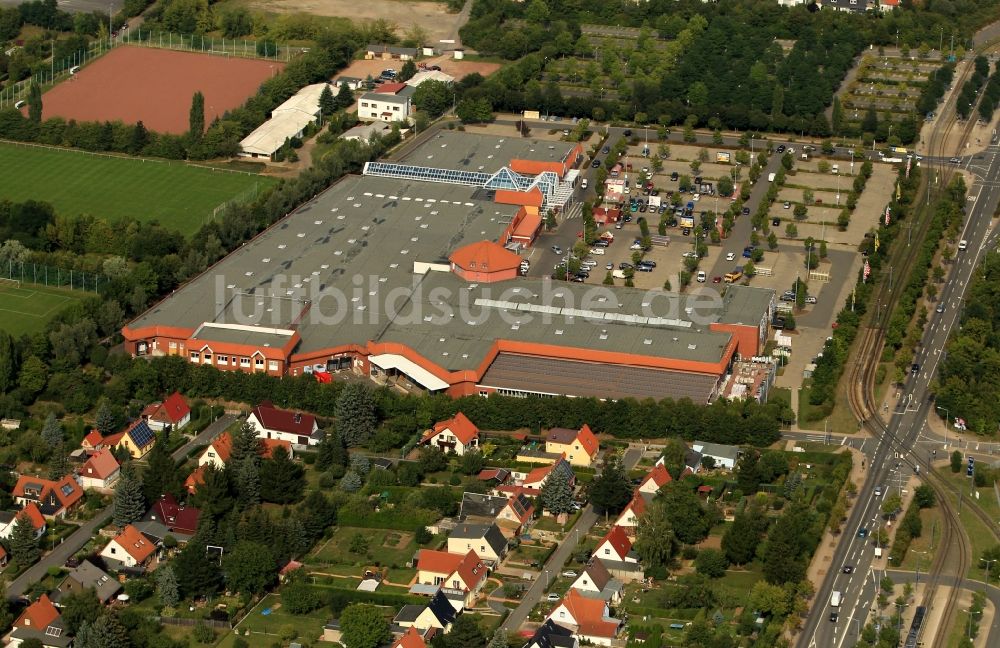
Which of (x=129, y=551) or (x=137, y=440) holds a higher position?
(x=129, y=551)

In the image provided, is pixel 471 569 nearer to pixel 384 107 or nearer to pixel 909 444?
pixel 909 444

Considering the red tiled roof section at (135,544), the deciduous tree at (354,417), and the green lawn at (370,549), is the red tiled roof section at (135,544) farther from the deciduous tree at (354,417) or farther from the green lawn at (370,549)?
the deciduous tree at (354,417)

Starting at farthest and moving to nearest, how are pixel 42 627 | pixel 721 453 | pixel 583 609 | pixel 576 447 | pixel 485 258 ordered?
pixel 485 258 < pixel 576 447 < pixel 721 453 < pixel 583 609 < pixel 42 627

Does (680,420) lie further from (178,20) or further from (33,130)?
(178,20)

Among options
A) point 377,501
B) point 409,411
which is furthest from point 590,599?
point 409,411

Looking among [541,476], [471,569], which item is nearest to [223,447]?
[541,476]

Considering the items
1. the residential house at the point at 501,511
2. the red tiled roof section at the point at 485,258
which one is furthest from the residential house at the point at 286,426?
the red tiled roof section at the point at 485,258
